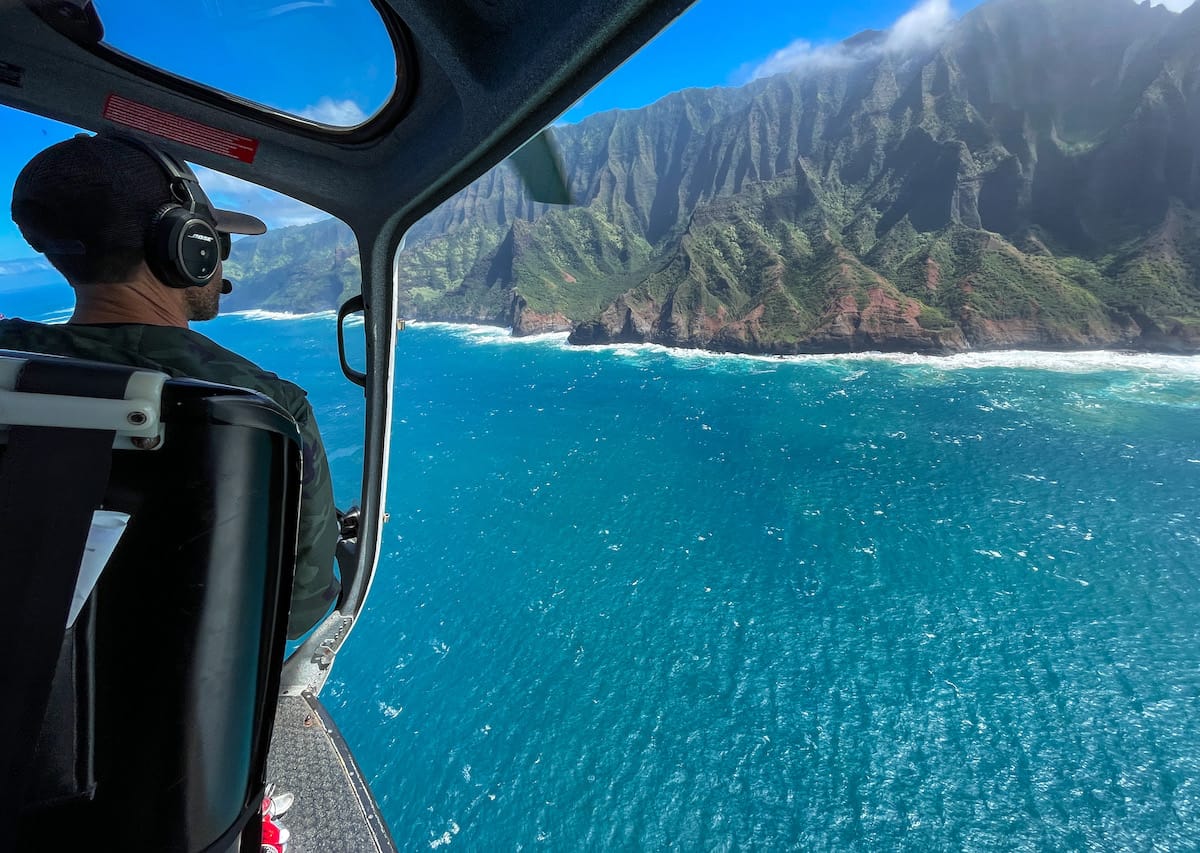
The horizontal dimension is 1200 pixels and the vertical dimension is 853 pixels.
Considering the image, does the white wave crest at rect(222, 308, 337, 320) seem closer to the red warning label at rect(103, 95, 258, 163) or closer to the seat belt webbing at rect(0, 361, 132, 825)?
the red warning label at rect(103, 95, 258, 163)

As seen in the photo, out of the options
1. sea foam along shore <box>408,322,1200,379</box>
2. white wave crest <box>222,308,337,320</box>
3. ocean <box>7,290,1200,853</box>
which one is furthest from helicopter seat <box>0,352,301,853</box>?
white wave crest <box>222,308,337,320</box>

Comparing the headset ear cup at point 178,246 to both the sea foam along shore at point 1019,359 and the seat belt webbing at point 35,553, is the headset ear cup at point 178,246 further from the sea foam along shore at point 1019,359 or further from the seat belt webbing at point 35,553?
the sea foam along shore at point 1019,359

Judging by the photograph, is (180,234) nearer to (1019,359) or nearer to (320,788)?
(320,788)

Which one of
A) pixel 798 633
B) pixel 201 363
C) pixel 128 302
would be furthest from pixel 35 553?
pixel 798 633

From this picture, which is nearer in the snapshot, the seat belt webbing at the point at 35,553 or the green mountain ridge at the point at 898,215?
the seat belt webbing at the point at 35,553

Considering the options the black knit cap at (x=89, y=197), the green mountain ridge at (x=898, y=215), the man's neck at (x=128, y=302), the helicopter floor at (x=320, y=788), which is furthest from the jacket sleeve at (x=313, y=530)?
the green mountain ridge at (x=898, y=215)

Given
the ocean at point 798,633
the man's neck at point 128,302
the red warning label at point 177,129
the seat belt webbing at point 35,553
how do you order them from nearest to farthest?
the seat belt webbing at point 35,553
the man's neck at point 128,302
the red warning label at point 177,129
the ocean at point 798,633

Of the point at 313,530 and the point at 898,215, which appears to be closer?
the point at 313,530

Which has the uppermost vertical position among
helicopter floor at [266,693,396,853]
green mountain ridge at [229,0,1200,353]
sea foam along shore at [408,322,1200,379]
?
green mountain ridge at [229,0,1200,353]
